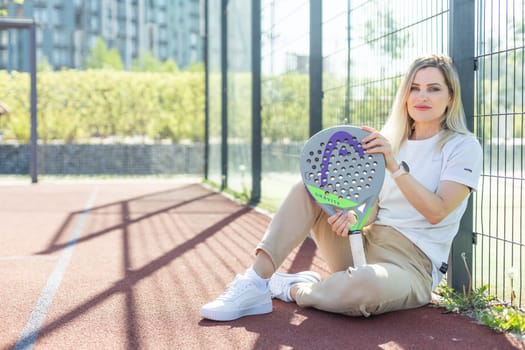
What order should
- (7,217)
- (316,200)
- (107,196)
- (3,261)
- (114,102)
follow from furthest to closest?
(114,102) → (107,196) → (7,217) → (3,261) → (316,200)

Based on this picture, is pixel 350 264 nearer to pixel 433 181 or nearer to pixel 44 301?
pixel 433 181

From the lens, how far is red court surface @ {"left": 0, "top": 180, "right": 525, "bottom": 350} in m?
2.29

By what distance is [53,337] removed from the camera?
2.34m

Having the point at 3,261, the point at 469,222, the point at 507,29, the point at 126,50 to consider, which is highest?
the point at 126,50

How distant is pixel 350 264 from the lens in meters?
2.62

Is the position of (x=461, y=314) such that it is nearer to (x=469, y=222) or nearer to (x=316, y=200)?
(x=469, y=222)

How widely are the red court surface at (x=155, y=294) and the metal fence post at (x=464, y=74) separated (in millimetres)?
317

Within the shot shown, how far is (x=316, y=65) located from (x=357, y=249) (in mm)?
2626

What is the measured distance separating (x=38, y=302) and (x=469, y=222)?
1886 mm

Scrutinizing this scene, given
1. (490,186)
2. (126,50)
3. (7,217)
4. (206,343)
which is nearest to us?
(206,343)

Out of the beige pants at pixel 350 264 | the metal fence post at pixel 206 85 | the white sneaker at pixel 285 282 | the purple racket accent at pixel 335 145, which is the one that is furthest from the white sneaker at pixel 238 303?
the metal fence post at pixel 206 85

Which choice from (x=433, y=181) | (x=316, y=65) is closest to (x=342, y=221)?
(x=433, y=181)

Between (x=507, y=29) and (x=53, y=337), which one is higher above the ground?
(x=507, y=29)

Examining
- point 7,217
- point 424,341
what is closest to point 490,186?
point 424,341
